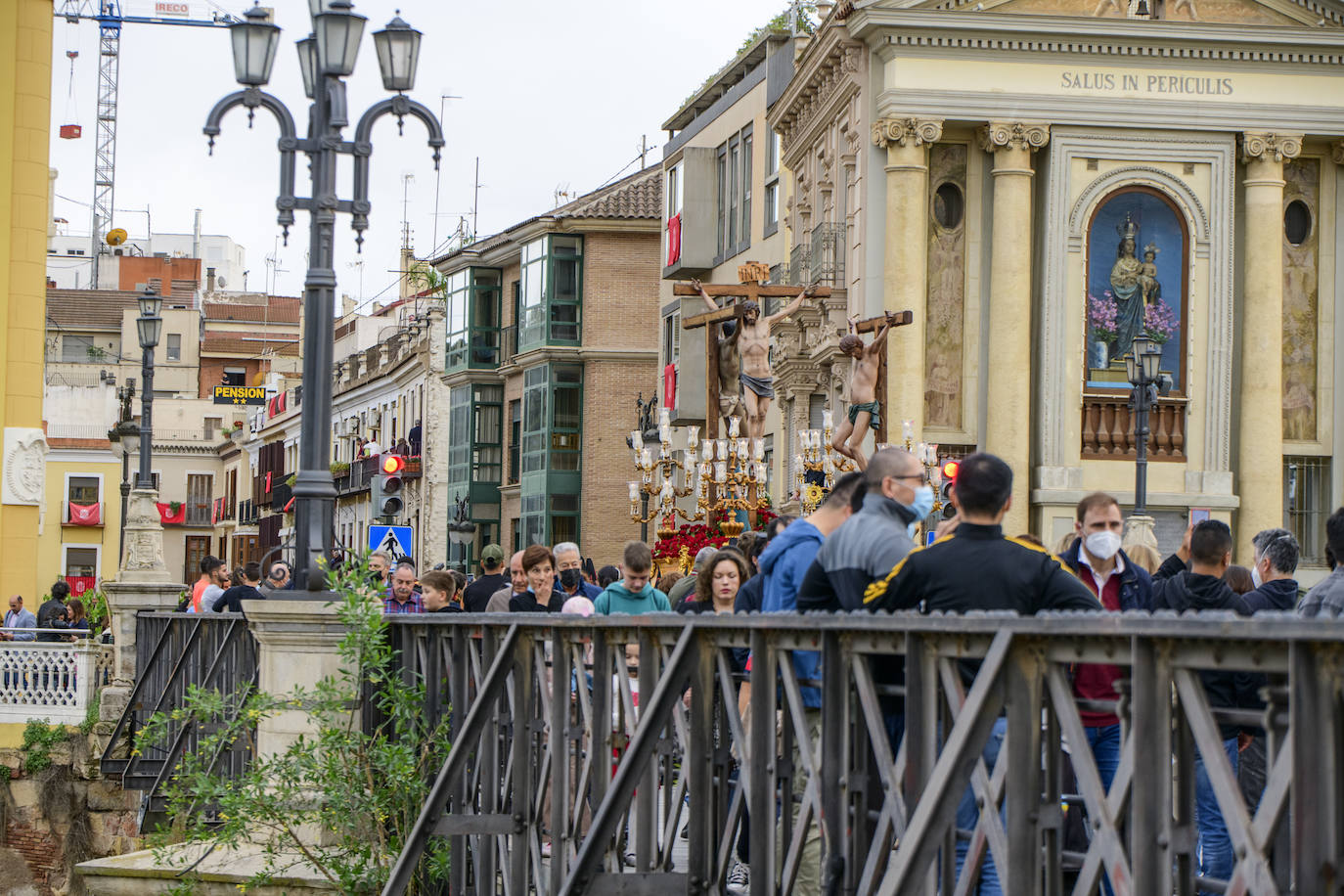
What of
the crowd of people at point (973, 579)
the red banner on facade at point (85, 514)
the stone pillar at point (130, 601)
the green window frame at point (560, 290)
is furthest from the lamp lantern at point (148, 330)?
the red banner on facade at point (85, 514)

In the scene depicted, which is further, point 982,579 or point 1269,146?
point 1269,146

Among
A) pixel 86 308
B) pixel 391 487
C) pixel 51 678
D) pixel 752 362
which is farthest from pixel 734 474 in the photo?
pixel 86 308

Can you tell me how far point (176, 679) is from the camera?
18109 millimetres

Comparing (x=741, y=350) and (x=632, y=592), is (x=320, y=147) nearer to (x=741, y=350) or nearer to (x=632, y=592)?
(x=632, y=592)

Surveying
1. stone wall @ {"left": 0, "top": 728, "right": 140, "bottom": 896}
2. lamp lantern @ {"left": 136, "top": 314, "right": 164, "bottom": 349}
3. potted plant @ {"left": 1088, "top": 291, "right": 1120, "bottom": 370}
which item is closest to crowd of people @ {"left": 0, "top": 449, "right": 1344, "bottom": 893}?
stone wall @ {"left": 0, "top": 728, "right": 140, "bottom": 896}

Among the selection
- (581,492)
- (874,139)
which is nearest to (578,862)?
(874,139)

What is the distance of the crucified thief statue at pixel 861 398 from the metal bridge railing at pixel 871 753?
403 inches

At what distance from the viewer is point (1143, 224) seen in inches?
1356

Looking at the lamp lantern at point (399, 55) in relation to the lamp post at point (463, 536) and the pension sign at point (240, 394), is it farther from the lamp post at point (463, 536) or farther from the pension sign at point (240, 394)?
the pension sign at point (240, 394)

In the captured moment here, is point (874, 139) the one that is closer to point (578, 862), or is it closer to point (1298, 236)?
point (1298, 236)

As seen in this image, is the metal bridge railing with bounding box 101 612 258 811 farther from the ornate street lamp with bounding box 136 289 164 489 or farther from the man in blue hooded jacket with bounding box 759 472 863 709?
the ornate street lamp with bounding box 136 289 164 489

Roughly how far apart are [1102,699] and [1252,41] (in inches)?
1225

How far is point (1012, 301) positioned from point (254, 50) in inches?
852

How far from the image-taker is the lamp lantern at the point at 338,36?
511 inches
